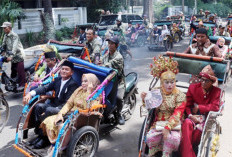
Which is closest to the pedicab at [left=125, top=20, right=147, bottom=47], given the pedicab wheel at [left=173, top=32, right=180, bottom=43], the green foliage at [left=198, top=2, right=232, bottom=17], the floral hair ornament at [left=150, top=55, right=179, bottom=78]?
the pedicab wheel at [left=173, top=32, right=180, bottom=43]

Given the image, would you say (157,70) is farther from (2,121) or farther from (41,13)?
(41,13)

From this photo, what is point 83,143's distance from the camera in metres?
3.93

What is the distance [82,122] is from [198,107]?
1.66 meters

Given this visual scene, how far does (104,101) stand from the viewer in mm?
4312

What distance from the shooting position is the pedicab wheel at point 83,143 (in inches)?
144

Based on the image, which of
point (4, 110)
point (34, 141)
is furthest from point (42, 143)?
point (4, 110)

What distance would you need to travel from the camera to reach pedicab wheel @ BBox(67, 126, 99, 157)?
3.67 meters

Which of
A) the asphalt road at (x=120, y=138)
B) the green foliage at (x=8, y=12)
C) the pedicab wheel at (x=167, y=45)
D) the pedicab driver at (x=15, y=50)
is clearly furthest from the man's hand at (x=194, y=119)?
the green foliage at (x=8, y=12)

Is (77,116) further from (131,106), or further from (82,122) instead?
(131,106)

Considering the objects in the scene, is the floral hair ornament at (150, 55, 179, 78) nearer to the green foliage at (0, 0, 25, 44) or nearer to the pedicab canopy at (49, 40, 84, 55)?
the pedicab canopy at (49, 40, 84, 55)

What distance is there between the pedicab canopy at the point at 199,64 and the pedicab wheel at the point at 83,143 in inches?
70.3

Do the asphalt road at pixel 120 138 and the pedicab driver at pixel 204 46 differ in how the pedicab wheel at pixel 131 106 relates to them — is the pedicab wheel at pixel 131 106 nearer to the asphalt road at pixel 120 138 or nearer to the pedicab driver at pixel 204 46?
the asphalt road at pixel 120 138

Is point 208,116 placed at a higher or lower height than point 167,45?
lower

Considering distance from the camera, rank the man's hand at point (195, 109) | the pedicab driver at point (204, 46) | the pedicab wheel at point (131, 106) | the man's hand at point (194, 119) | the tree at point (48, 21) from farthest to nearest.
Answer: the tree at point (48, 21)
the pedicab wheel at point (131, 106)
the pedicab driver at point (204, 46)
the man's hand at point (195, 109)
the man's hand at point (194, 119)
